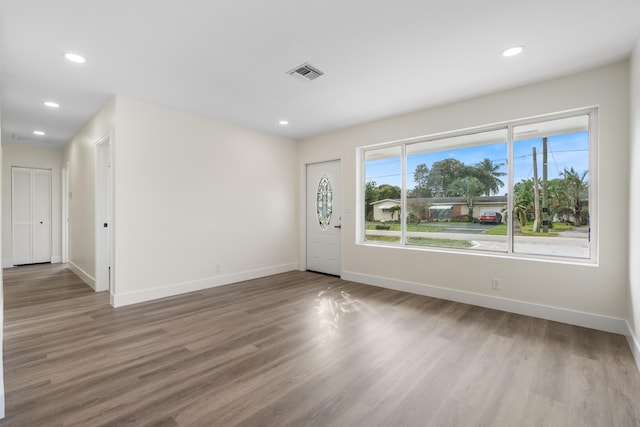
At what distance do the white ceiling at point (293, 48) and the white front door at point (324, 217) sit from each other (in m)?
1.76

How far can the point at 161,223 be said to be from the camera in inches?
161

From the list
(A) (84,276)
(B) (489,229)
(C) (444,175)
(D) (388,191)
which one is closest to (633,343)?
(B) (489,229)

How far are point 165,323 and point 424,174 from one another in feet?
12.8

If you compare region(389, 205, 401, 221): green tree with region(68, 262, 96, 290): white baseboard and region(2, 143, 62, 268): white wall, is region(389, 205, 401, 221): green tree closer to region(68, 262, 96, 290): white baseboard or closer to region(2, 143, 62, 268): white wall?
region(68, 262, 96, 290): white baseboard

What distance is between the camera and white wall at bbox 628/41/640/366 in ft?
8.00

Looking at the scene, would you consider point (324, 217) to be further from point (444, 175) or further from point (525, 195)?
point (525, 195)

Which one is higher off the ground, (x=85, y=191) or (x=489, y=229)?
(x=85, y=191)

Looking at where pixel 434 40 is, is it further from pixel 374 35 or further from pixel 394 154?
pixel 394 154

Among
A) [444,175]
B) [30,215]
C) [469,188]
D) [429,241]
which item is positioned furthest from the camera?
[30,215]

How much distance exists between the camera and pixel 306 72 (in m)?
3.09

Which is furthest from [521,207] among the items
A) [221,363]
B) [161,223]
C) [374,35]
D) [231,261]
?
[161,223]

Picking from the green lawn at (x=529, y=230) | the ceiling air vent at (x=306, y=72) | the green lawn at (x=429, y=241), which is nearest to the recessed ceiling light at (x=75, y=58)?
the ceiling air vent at (x=306, y=72)

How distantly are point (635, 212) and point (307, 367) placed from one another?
3.07 m

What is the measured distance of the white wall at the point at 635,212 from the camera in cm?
244
